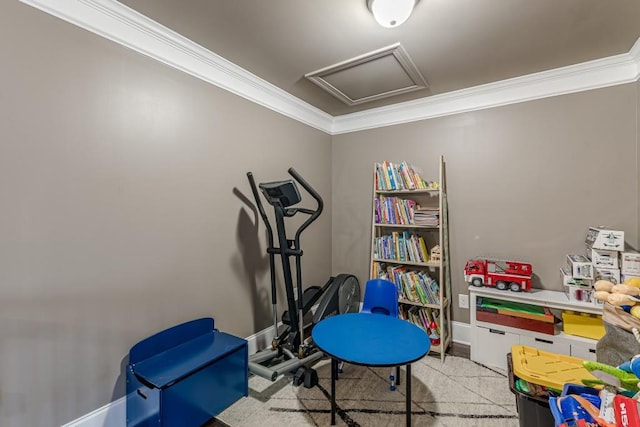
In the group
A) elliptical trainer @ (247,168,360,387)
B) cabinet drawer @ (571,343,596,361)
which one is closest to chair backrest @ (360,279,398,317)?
elliptical trainer @ (247,168,360,387)

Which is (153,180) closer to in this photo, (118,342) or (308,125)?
(118,342)

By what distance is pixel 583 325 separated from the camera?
2.27 metres

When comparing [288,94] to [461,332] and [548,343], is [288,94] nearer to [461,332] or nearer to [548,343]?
[461,332]

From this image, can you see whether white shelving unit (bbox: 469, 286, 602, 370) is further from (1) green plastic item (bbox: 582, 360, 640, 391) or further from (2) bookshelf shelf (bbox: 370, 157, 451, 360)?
(1) green plastic item (bbox: 582, 360, 640, 391)

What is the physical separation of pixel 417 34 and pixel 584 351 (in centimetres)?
257

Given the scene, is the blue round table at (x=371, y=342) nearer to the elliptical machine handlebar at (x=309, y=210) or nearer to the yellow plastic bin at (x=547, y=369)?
the yellow plastic bin at (x=547, y=369)

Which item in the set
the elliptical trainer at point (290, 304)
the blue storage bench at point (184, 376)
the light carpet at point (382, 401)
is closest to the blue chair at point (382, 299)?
the light carpet at point (382, 401)

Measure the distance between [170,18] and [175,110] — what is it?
55 centimetres

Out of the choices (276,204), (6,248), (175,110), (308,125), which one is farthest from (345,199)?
(6,248)

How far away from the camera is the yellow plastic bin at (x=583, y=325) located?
7.21 ft

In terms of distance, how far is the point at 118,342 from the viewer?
1797 millimetres

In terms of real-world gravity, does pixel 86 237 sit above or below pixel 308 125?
below

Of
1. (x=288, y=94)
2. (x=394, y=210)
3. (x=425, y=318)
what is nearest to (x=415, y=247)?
(x=394, y=210)

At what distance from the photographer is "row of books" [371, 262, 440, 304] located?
2742 mm
